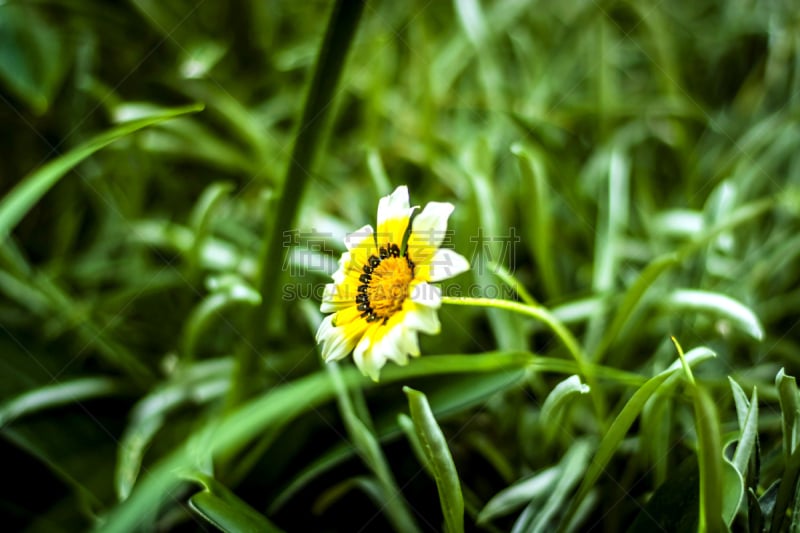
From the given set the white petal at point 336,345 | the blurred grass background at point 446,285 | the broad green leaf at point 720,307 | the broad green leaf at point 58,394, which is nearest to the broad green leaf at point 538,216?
the blurred grass background at point 446,285

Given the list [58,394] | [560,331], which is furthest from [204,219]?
[560,331]

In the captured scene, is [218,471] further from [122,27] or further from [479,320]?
[122,27]

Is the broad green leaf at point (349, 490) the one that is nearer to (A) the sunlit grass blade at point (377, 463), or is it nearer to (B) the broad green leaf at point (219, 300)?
A: (A) the sunlit grass blade at point (377, 463)

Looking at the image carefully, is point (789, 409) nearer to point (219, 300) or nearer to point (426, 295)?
point (426, 295)

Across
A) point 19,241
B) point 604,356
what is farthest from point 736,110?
point 19,241

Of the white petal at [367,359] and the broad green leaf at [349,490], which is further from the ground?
the white petal at [367,359]
